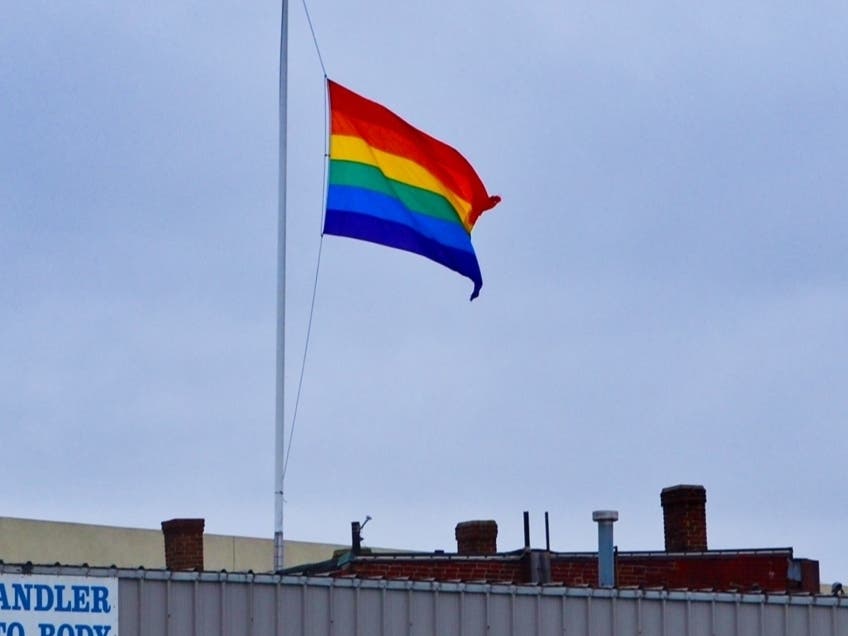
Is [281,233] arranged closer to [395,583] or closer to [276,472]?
[276,472]

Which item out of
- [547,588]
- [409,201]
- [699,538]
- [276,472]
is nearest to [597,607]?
[547,588]

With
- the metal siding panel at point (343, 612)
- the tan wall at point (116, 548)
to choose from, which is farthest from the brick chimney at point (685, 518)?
the metal siding panel at point (343, 612)

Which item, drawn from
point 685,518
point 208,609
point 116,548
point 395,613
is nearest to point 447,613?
point 395,613

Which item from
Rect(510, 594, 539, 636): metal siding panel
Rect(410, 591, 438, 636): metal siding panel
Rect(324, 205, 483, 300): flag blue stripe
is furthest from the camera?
Rect(324, 205, 483, 300): flag blue stripe

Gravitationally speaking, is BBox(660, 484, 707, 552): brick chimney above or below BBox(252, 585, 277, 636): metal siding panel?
above

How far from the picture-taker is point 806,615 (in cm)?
2420

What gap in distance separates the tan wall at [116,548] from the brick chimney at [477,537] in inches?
193

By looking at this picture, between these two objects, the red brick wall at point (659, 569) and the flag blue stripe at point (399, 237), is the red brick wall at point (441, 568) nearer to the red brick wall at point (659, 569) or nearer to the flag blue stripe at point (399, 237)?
the red brick wall at point (659, 569)

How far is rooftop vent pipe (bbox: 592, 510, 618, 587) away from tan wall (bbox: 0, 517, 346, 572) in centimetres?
1437

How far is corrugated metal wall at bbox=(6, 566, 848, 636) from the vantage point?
2014cm

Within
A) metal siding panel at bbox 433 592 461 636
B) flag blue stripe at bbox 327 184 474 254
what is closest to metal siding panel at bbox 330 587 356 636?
metal siding panel at bbox 433 592 461 636

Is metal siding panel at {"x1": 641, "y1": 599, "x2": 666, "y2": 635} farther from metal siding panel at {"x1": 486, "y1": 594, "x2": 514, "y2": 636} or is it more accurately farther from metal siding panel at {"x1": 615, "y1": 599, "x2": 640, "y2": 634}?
metal siding panel at {"x1": 486, "y1": 594, "x2": 514, "y2": 636}

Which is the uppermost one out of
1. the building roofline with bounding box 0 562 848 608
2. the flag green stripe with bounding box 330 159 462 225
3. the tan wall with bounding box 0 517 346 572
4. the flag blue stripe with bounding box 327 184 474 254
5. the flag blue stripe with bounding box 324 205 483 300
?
the flag green stripe with bounding box 330 159 462 225

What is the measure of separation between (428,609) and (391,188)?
25.5 feet
